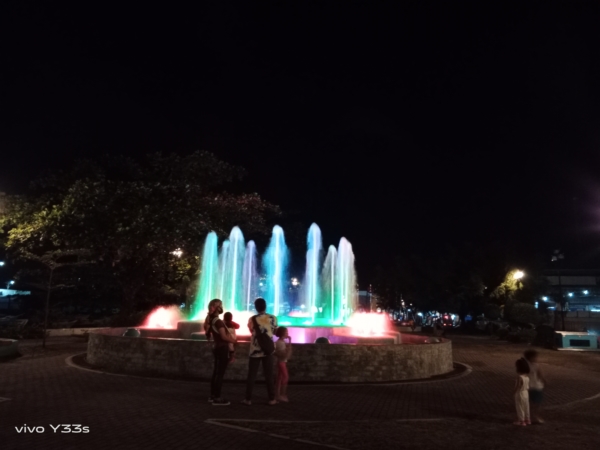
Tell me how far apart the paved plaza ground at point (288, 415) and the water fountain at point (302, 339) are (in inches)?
27.6

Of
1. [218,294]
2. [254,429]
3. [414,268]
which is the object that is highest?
[414,268]

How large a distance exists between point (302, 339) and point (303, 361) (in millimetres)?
5063

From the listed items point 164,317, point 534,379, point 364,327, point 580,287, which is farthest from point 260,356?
point 580,287

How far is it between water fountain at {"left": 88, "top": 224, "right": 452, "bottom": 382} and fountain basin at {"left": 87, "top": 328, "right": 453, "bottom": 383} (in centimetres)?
2

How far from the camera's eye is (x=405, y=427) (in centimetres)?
742

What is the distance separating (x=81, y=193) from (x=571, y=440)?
2283cm

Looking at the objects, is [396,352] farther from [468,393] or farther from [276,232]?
[276,232]

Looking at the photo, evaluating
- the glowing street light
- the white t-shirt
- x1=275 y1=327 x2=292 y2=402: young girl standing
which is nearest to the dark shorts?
the white t-shirt

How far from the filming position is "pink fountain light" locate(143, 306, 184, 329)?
96.7 ft

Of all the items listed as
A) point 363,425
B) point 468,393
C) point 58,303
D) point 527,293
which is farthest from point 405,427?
point 527,293

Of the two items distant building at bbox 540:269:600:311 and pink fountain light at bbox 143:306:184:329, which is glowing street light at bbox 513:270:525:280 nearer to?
distant building at bbox 540:269:600:311

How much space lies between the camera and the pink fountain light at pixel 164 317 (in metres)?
29.5

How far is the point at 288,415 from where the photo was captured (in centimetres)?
798

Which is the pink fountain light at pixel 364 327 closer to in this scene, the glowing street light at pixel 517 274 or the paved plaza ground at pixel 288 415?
the paved plaza ground at pixel 288 415
